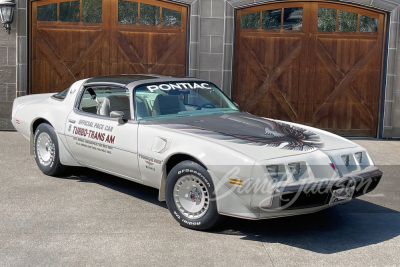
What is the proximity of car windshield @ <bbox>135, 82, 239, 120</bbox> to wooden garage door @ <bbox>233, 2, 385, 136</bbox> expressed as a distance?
5.00 meters

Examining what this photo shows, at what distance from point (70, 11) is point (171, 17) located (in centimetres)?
191

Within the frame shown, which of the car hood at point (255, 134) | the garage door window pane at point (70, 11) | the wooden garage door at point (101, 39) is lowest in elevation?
the car hood at point (255, 134)

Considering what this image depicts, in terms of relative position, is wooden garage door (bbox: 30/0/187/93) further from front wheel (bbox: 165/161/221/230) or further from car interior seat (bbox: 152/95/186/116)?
front wheel (bbox: 165/161/221/230)

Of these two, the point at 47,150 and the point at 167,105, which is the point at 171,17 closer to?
the point at 47,150

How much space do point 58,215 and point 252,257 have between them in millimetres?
2278

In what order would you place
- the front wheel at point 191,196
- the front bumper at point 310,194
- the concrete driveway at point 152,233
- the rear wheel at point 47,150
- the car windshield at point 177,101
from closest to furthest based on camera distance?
the concrete driveway at point 152,233
the front bumper at point 310,194
the front wheel at point 191,196
the car windshield at point 177,101
the rear wheel at point 47,150

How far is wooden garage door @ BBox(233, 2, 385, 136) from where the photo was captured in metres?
13.1

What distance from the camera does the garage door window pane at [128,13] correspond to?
1286 cm

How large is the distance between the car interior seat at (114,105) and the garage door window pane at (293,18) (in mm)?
5901

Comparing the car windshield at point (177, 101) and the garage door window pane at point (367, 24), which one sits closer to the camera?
the car windshield at point (177, 101)

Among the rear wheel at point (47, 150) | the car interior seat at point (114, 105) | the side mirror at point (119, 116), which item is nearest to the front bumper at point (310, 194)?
the side mirror at point (119, 116)

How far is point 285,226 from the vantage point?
22.6 ft

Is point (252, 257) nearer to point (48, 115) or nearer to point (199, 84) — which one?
point (199, 84)

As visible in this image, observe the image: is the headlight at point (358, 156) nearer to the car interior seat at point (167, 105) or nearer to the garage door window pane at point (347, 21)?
the car interior seat at point (167, 105)
